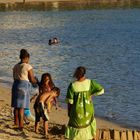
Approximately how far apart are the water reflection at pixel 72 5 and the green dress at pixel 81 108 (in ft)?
307

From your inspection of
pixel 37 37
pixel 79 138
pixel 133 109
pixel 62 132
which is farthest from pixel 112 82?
pixel 37 37

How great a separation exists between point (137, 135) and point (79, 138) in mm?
2253

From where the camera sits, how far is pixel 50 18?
77062 millimetres

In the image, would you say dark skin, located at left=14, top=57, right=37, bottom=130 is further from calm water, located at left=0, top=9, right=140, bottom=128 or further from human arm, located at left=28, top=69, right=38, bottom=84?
calm water, located at left=0, top=9, right=140, bottom=128

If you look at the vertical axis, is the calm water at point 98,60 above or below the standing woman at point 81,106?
below

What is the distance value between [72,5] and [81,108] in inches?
3931

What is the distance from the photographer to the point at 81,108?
8633 millimetres

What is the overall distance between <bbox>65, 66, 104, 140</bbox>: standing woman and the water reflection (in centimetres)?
9366

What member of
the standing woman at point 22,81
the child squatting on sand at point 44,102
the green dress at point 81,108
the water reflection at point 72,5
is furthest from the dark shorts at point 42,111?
the water reflection at point 72,5

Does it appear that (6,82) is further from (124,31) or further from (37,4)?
(37,4)

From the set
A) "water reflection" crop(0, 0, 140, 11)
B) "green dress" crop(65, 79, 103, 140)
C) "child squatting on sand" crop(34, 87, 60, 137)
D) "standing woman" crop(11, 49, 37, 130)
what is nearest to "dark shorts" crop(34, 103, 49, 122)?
"child squatting on sand" crop(34, 87, 60, 137)

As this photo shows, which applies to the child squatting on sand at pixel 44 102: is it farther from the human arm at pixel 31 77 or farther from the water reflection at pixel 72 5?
the water reflection at pixel 72 5

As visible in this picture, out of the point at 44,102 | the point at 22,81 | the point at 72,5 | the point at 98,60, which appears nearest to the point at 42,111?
the point at 44,102

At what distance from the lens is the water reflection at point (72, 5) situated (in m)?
104
